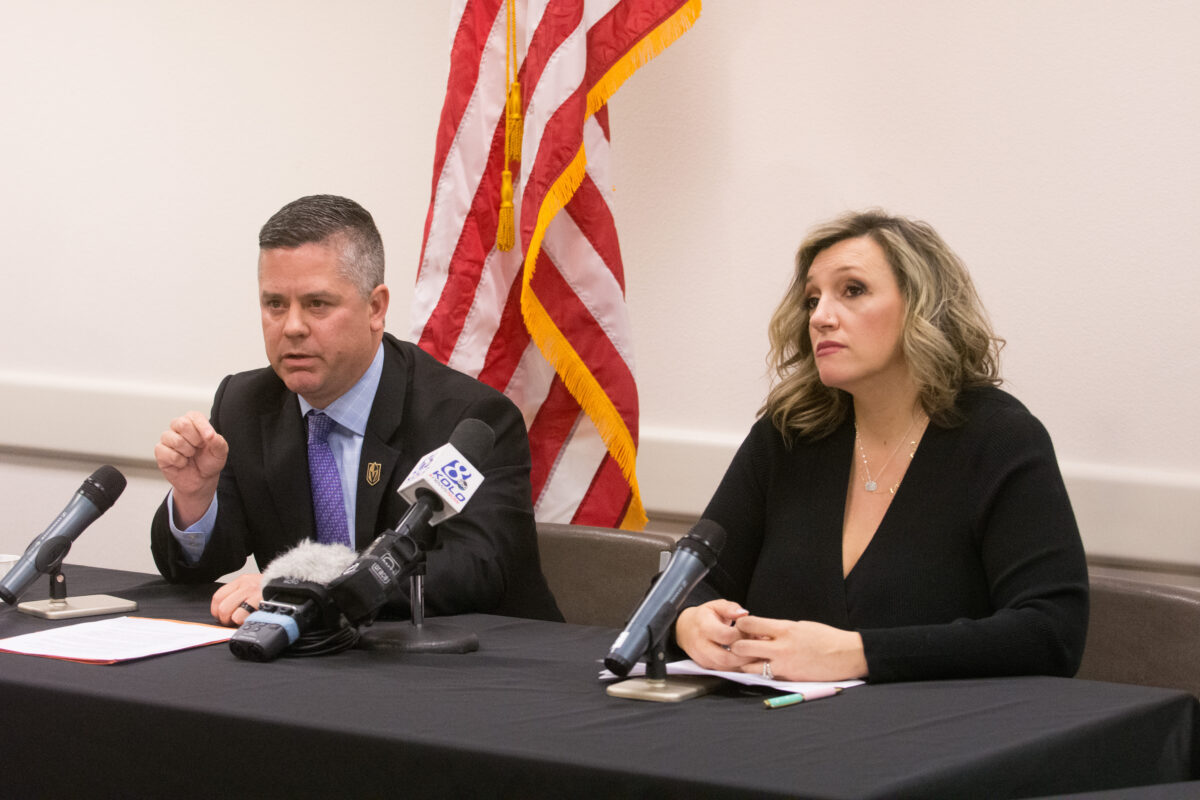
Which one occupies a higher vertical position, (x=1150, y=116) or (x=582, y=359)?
(x=1150, y=116)

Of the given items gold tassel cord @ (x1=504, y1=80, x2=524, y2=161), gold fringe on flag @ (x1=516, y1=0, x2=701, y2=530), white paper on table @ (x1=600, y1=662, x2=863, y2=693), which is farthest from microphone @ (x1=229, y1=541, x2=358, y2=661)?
gold tassel cord @ (x1=504, y1=80, x2=524, y2=161)

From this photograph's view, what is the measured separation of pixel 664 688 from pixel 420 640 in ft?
1.41

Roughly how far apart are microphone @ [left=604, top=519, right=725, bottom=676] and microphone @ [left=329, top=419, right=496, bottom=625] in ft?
1.00

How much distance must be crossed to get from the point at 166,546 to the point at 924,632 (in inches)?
58.3

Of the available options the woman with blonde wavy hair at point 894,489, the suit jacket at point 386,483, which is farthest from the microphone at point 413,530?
the suit jacket at point 386,483

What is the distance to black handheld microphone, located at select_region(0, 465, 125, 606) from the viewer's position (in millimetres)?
1967

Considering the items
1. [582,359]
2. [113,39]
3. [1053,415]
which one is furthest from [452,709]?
[113,39]

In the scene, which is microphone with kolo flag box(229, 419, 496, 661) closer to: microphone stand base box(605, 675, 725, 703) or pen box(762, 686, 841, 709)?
microphone stand base box(605, 675, 725, 703)

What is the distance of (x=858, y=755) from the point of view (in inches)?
44.2

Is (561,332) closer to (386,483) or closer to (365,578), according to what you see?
(386,483)

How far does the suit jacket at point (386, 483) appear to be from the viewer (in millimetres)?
2268

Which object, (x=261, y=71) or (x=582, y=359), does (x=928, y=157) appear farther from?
(x=261, y=71)

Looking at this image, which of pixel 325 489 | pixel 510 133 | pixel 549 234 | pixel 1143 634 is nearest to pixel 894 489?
pixel 1143 634

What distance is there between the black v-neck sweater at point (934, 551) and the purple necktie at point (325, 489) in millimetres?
737
